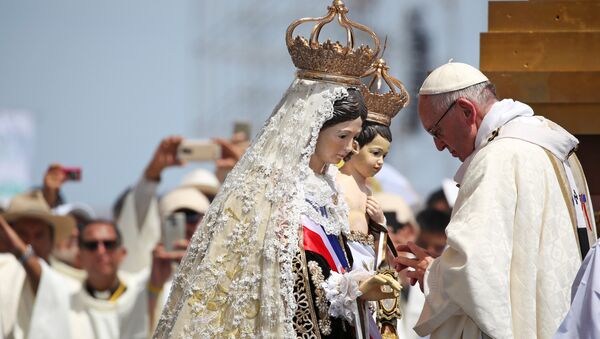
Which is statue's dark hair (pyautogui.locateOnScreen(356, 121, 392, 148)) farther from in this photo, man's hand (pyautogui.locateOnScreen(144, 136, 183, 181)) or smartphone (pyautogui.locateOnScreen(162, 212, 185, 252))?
man's hand (pyautogui.locateOnScreen(144, 136, 183, 181))

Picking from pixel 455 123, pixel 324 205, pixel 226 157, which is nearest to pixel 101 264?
pixel 226 157

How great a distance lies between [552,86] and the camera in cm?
894

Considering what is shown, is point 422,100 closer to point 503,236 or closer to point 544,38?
point 503,236

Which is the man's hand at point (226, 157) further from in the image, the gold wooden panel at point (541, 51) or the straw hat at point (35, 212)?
the gold wooden panel at point (541, 51)

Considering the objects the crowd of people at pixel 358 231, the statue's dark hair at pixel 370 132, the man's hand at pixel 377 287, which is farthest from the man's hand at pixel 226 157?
the man's hand at pixel 377 287

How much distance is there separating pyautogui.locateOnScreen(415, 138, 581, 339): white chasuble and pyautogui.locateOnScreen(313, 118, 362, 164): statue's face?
0.57 m

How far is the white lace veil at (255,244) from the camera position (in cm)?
745

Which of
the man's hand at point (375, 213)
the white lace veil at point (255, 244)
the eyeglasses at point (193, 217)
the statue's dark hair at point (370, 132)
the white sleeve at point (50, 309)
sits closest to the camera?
the white lace veil at point (255, 244)

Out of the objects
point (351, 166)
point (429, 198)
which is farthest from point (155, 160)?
point (351, 166)

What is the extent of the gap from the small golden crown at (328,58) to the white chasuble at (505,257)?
756mm

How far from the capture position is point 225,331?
748cm

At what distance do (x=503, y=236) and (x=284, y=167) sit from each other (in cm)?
102

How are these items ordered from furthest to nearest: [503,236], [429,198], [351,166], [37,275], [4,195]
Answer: [4,195] < [429,198] < [37,275] < [351,166] < [503,236]

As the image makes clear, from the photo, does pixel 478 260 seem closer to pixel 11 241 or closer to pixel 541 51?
pixel 541 51
